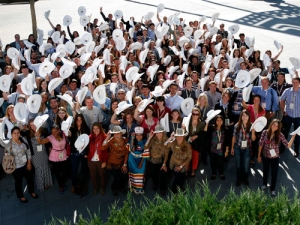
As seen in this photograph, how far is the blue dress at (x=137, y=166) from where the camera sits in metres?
6.86

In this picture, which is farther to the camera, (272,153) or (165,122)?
(165,122)

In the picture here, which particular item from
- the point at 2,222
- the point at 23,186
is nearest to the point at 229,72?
the point at 23,186

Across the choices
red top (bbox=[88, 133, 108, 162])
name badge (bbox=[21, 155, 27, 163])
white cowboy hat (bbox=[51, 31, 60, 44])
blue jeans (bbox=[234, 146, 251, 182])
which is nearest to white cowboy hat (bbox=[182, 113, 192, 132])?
blue jeans (bbox=[234, 146, 251, 182])

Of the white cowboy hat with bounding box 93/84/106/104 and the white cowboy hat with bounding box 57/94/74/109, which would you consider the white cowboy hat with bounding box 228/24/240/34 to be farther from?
the white cowboy hat with bounding box 57/94/74/109

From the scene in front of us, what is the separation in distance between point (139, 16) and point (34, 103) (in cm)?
1632

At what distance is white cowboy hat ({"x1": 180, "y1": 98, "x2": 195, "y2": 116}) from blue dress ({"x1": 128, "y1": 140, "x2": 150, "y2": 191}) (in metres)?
1.03

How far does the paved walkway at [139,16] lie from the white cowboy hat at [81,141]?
110 centimetres

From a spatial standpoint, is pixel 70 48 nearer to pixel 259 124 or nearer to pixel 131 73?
pixel 131 73

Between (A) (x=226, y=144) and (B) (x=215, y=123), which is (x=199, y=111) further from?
(A) (x=226, y=144)

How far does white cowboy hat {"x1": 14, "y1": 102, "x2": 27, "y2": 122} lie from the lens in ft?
22.8

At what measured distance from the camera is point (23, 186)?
24.7ft

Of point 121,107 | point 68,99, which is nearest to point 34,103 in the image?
point 68,99

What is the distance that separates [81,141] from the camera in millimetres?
6566

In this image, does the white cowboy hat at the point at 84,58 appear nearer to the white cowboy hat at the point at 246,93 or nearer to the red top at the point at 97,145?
the red top at the point at 97,145
